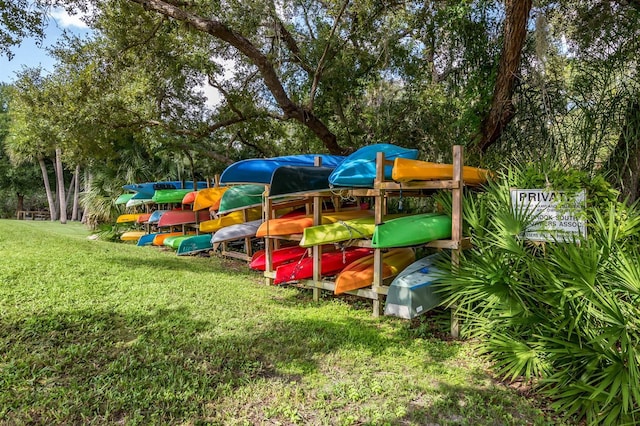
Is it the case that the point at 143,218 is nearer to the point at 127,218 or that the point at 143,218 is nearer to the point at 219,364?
the point at 127,218

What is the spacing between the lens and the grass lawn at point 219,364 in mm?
2666

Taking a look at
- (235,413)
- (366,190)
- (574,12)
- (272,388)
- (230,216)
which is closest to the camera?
(235,413)

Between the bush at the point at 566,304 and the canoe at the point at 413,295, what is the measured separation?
244mm

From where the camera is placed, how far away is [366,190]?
5.15m

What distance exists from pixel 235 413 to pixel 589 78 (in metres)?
6.09

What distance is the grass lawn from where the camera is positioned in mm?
2666

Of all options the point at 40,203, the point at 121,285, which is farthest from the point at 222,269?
the point at 40,203

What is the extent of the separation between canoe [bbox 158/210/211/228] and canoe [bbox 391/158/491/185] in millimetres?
7680

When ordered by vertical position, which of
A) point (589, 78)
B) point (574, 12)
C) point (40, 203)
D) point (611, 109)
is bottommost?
point (40, 203)

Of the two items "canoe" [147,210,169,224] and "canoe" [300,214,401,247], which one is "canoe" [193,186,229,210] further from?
"canoe" [300,214,401,247]

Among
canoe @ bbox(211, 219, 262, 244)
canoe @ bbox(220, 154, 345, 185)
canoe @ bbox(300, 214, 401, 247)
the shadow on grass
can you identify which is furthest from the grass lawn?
canoe @ bbox(211, 219, 262, 244)

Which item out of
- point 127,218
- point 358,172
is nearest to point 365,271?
point 358,172

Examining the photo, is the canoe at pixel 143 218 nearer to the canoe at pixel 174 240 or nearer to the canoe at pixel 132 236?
the canoe at pixel 132 236

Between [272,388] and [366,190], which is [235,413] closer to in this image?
[272,388]
